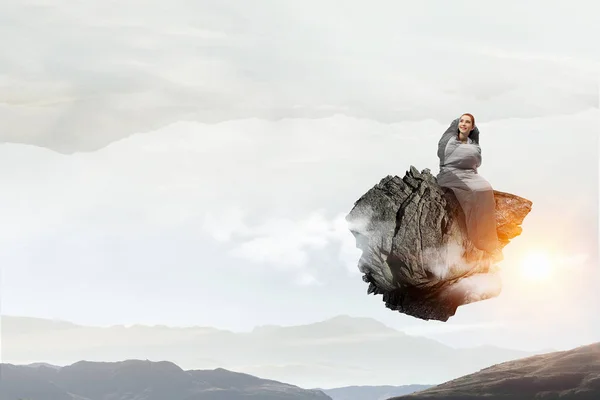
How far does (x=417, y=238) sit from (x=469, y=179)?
2.05 metres

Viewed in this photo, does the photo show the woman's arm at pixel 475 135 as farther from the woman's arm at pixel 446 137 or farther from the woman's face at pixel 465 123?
the woman's arm at pixel 446 137

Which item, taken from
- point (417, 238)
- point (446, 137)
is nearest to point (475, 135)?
point (446, 137)

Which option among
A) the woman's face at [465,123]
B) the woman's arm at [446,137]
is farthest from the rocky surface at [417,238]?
the woman's face at [465,123]

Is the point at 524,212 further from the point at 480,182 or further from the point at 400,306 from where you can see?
the point at 400,306

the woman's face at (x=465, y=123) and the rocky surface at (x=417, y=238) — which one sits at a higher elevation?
the woman's face at (x=465, y=123)

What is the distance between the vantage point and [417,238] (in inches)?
672

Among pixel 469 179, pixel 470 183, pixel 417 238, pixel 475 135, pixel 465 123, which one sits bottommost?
pixel 417 238

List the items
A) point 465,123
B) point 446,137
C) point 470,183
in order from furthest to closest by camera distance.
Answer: point 446,137 → point 470,183 → point 465,123

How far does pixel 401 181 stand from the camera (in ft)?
57.1

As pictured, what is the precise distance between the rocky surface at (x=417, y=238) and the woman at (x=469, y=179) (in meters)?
0.22

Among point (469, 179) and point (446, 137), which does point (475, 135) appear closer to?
point (446, 137)

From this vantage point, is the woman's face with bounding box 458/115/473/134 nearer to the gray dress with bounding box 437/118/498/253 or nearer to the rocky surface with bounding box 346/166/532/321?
the gray dress with bounding box 437/118/498/253

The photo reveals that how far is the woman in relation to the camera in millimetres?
17781

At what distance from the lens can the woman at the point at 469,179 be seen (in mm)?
17781
